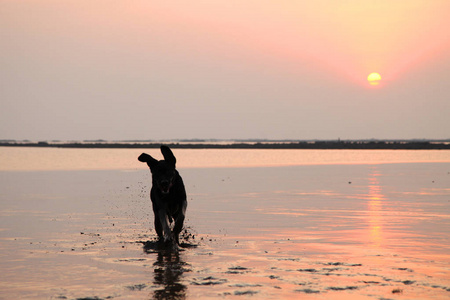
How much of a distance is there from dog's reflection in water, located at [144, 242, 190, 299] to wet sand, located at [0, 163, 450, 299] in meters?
0.02

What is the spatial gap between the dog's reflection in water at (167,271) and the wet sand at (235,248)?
2 cm

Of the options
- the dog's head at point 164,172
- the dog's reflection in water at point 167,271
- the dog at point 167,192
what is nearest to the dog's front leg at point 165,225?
the dog at point 167,192

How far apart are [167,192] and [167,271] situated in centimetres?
215

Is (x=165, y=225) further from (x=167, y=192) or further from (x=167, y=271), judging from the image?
(x=167, y=271)

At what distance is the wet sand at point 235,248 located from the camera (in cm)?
926

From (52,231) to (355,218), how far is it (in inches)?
296

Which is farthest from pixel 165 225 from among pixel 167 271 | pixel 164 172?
pixel 167 271

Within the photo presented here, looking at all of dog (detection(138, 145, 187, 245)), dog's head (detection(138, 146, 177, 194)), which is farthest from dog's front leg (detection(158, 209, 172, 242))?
dog's head (detection(138, 146, 177, 194))

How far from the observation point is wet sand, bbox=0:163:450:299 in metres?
9.26

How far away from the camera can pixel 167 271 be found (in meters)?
10.6

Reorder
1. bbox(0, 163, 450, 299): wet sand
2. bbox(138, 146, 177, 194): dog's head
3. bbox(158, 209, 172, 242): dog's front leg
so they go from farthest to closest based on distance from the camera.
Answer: bbox(158, 209, 172, 242): dog's front leg, bbox(138, 146, 177, 194): dog's head, bbox(0, 163, 450, 299): wet sand

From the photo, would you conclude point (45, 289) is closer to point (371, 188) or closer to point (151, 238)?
point (151, 238)

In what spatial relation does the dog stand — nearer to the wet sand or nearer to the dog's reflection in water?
the dog's reflection in water

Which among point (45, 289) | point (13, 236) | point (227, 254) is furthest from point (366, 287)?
point (13, 236)
